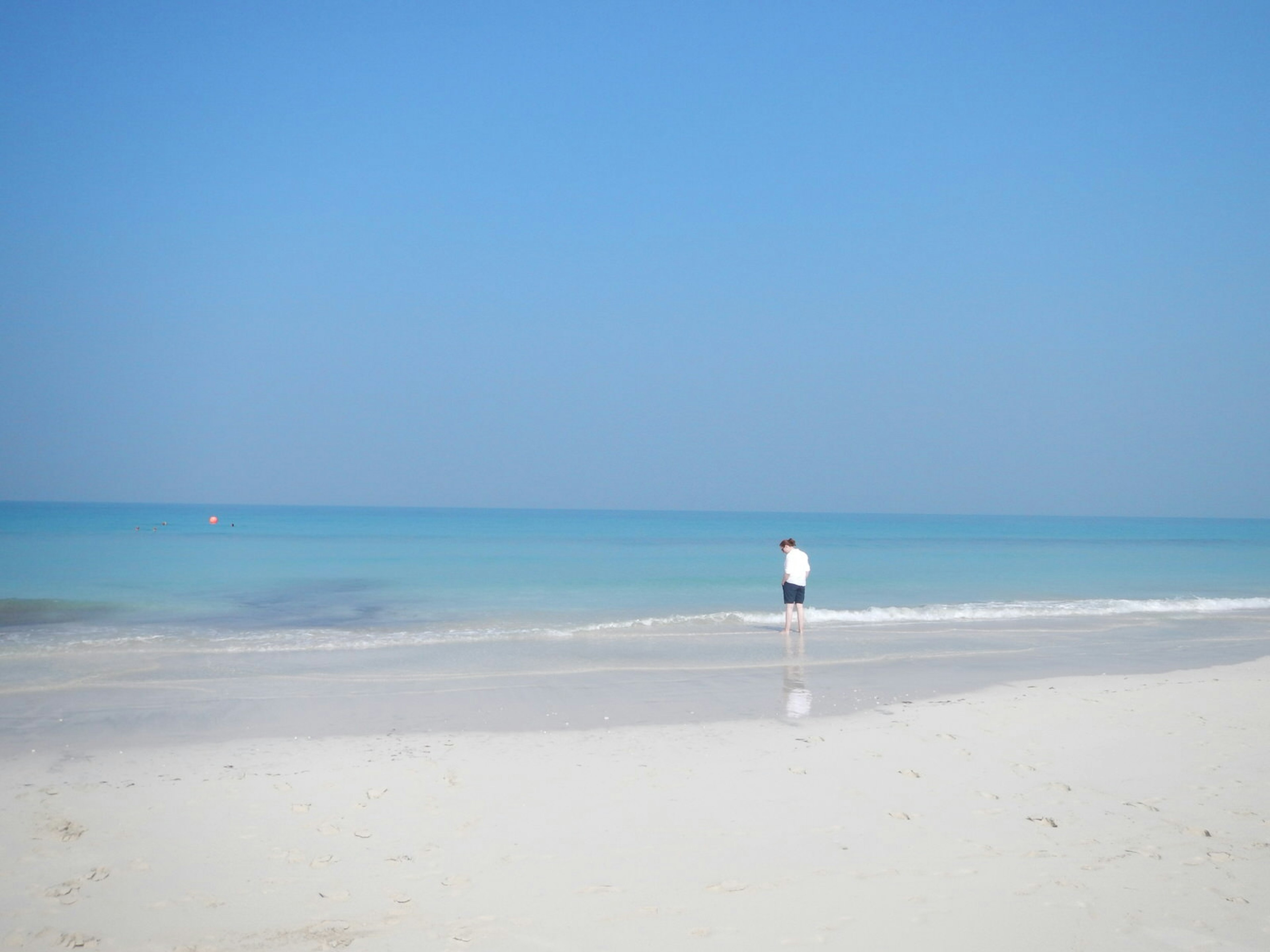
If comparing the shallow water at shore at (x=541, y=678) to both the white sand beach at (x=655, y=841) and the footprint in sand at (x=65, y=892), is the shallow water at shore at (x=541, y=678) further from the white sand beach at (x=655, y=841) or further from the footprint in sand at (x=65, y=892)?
the footprint in sand at (x=65, y=892)

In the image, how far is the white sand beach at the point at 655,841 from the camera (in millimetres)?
4277

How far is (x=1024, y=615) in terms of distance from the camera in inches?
766

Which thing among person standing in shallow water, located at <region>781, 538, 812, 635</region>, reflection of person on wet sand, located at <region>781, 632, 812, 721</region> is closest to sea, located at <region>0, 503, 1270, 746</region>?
reflection of person on wet sand, located at <region>781, 632, 812, 721</region>

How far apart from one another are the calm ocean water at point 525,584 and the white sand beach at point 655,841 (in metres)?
8.02

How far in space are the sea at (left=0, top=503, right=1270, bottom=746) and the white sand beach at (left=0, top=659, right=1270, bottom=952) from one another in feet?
4.59

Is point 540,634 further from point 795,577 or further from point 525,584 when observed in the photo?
point 525,584

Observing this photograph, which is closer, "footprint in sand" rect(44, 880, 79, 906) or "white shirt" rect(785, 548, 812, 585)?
"footprint in sand" rect(44, 880, 79, 906)

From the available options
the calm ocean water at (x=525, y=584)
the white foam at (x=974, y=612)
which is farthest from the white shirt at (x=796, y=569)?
the white foam at (x=974, y=612)

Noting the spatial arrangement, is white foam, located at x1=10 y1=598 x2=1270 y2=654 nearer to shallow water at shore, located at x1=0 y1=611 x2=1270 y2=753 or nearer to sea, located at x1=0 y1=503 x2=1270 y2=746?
sea, located at x1=0 y1=503 x2=1270 y2=746

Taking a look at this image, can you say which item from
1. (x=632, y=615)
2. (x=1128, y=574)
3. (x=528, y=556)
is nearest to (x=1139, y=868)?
(x=632, y=615)

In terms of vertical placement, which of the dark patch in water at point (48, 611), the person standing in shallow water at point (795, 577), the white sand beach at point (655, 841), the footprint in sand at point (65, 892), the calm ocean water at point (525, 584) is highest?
the person standing in shallow water at point (795, 577)

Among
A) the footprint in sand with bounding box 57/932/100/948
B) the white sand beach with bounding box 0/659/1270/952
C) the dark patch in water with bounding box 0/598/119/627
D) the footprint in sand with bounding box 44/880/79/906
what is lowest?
the dark patch in water with bounding box 0/598/119/627

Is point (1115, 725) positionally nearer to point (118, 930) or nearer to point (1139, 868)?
point (1139, 868)

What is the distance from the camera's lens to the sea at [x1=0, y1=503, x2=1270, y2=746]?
31.6 ft
